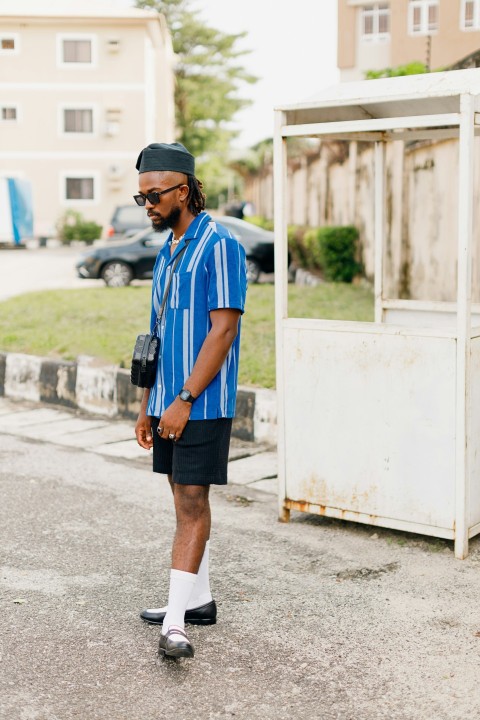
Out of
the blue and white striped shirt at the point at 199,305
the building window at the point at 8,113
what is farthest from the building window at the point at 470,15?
the blue and white striped shirt at the point at 199,305

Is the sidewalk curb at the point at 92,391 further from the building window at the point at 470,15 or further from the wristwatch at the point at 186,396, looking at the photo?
the building window at the point at 470,15

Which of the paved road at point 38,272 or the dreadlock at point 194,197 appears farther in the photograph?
the paved road at point 38,272

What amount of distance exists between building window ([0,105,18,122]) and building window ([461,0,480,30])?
18686 mm

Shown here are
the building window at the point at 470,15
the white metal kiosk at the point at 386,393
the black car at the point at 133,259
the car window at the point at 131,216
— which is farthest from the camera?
the building window at the point at 470,15

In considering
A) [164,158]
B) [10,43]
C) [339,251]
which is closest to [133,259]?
[339,251]

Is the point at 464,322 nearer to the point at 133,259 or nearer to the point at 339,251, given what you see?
the point at 339,251

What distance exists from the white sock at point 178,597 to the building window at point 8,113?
131 feet

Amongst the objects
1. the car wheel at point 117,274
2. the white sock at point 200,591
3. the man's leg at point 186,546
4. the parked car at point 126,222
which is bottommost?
the white sock at point 200,591

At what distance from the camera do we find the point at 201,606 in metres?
3.98

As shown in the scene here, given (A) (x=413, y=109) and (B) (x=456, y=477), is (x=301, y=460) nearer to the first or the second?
(B) (x=456, y=477)

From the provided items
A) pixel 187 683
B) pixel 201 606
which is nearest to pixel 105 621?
pixel 201 606

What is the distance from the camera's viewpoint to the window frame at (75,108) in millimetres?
41000

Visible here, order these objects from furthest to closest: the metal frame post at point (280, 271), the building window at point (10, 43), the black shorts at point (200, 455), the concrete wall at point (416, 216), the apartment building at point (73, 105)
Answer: the building window at point (10, 43) → the apartment building at point (73, 105) → the concrete wall at point (416, 216) → the metal frame post at point (280, 271) → the black shorts at point (200, 455)

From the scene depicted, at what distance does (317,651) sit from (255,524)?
1.70m
